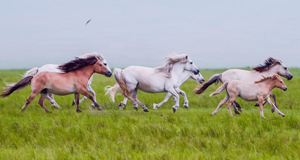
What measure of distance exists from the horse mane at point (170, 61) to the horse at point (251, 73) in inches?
40.4

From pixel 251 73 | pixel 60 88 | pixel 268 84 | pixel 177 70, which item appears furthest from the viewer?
pixel 251 73

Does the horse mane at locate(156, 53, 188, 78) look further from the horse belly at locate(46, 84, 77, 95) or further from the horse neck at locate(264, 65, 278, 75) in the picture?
the horse neck at locate(264, 65, 278, 75)

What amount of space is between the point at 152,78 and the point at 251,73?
10.4ft

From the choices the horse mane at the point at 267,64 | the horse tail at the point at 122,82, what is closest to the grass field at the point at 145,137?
the horse tail at the point at 122,82

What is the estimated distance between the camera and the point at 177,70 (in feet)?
38.1

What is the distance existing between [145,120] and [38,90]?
3401mm

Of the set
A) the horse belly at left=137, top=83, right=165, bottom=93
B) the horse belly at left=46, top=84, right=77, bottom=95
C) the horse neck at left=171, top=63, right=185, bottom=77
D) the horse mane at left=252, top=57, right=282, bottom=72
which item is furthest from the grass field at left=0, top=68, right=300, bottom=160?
the horse mane at left=252, top=57, right=282, bottom=72

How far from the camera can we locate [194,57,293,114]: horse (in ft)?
38.7

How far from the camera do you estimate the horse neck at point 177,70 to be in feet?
37.9

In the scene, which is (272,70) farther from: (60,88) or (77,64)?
(60,88)

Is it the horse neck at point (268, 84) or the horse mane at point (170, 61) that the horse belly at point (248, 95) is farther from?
the horse mane at point (170, 61)

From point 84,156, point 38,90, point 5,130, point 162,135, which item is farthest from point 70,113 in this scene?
point 84,156

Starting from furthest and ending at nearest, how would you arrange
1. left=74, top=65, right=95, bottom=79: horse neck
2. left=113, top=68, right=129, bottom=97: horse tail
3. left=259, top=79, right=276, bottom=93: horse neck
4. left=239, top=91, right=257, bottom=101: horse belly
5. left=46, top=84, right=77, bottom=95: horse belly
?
left=113, top=68, right=129, bottom=97: horse tail < left=74, top=65, right=95, bottom=79: horse neck < left=46, top=84, right=77, bottom=95: horse belly < left=259, top=79, right=276, bottom=93: horse neck < left=239, top=91, right=257, bottom=101: horse belly

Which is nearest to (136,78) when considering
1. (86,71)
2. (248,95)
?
(86,71)
